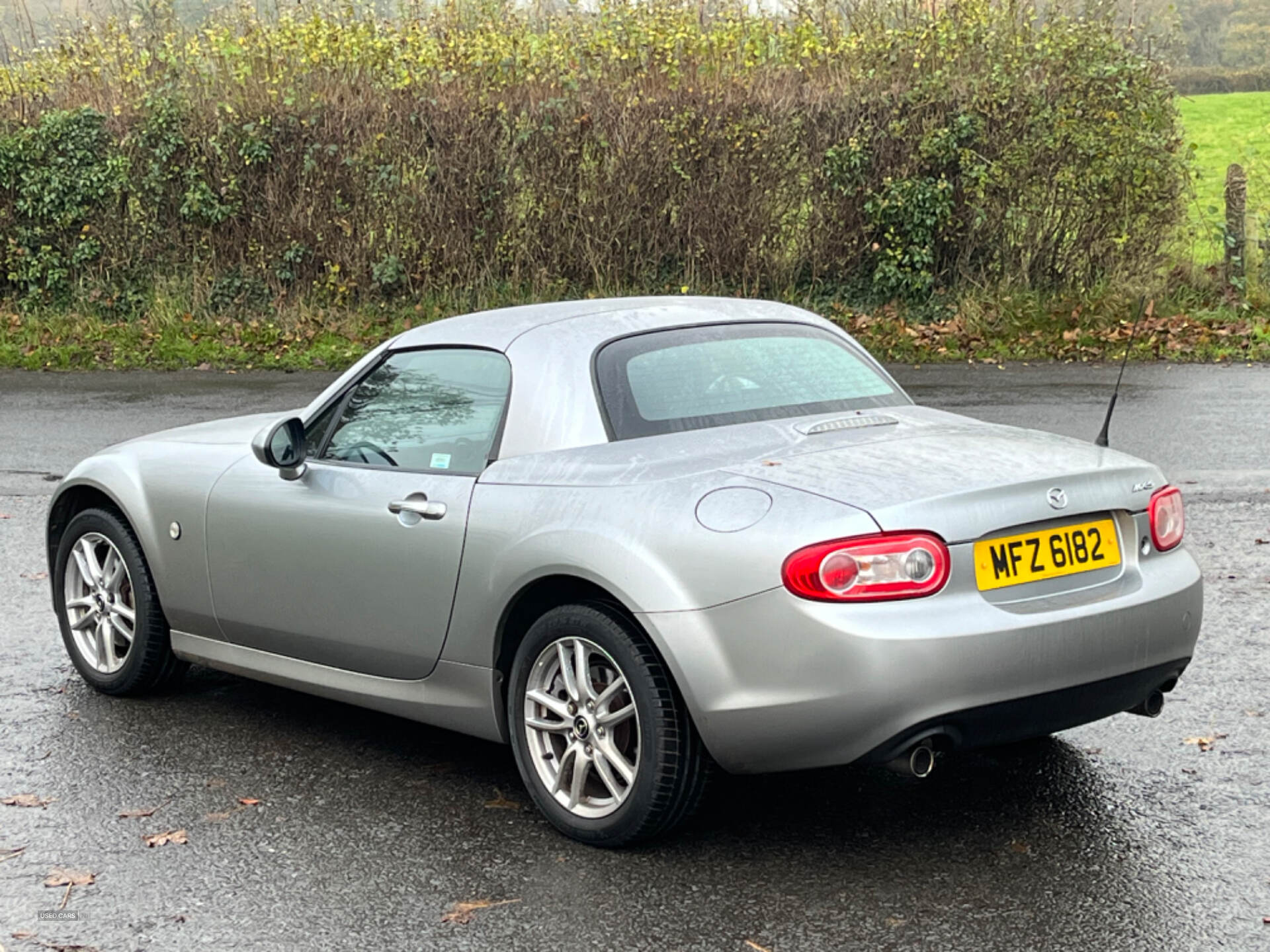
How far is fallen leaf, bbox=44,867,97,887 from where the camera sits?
4359mm

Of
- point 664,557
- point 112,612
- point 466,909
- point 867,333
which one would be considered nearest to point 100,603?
point 112,612

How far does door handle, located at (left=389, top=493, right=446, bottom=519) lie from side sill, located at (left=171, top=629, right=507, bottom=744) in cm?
45

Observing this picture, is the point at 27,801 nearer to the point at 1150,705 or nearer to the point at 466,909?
the point at 466,909

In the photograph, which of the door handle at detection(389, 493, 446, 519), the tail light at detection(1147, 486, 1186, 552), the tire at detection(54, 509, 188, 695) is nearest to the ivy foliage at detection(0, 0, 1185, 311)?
the tire at detection(54, 509, 188, 695)

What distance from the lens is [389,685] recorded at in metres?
5.08

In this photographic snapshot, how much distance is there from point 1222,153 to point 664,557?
95.9ft

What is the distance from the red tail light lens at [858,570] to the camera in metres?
4.01

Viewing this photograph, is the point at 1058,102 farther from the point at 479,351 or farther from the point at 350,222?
the point at 479,351

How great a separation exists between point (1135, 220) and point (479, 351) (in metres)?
12.2

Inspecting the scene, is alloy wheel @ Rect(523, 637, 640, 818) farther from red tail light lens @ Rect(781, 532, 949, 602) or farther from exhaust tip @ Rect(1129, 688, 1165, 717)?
exhaust tip @ Rect(1129, 688, 1165, 717)

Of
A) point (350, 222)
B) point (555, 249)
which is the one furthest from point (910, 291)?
point (350, 222)

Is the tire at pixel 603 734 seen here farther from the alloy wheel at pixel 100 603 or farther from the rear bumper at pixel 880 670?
the alloy wheel at pixel 100 603

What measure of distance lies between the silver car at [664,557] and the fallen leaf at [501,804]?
0.72ft

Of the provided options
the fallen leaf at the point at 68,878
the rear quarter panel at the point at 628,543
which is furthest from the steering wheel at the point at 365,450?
the fallen leaf at the point at 68,878
